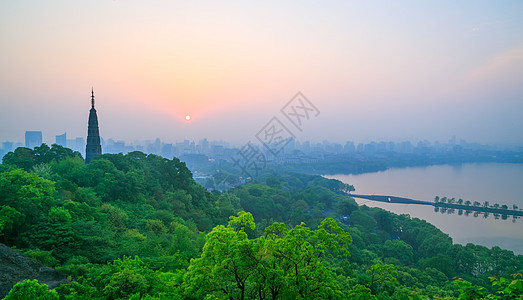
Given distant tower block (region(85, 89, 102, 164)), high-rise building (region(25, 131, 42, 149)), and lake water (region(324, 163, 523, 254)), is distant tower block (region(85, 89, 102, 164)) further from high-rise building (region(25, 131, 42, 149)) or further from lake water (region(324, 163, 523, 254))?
lake water (region(324, 163, 523, 254))

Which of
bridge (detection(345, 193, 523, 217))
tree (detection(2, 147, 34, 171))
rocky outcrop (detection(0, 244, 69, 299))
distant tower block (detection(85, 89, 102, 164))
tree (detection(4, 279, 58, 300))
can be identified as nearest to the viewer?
tree (detection(4, 279, 58, 300))

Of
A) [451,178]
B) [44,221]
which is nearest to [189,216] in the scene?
[44,221]

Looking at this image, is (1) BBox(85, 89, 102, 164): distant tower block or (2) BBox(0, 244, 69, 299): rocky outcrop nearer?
(2) BBox(0, 244, 69, 299): rocky outcrop

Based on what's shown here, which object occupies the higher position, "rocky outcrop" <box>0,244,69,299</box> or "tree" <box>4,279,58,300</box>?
"tree" <box>4,279,58,300</box>

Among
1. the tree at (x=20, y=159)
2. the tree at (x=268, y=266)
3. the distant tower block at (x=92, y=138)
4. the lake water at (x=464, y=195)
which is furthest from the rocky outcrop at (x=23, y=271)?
the lake water at (x=464, y=195)

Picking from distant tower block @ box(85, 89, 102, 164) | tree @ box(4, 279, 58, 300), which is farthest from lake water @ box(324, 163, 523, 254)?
distant tower block @ box(85, 89, 102, 164)
